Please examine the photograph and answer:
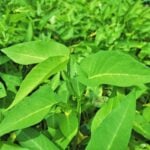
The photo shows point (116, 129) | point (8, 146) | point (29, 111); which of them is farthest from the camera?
point (8, 146)

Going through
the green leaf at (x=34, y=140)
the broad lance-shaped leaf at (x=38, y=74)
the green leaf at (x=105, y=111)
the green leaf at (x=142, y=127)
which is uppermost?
the broad lance-shaped leaf at (x=38, y=74)

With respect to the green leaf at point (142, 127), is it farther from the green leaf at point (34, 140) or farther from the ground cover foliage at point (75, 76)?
the green leaf at point (34, 140)

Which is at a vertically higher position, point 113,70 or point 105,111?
point 113,70

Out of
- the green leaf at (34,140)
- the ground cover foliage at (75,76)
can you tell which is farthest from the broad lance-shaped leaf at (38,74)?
the green leaf at (34,140)

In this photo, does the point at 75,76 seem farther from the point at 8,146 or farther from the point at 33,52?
the point at 8,146

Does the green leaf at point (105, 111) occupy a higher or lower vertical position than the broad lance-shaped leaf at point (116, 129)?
lower

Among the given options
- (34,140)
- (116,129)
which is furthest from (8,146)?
(116,129)

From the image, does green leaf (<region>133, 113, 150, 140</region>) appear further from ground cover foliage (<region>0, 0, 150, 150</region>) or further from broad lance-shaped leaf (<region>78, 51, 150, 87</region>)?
broad lance-shaped leaf (<region>78, 51, 150, 87</region>)

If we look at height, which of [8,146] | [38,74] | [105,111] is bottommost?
[8,146]

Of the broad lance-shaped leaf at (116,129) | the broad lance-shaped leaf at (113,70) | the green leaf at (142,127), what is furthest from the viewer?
the green leaf at (142,127)
